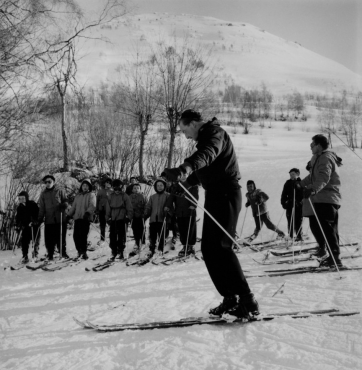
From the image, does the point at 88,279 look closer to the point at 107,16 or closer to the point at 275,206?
the point at 107,16

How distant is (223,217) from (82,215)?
4576mm

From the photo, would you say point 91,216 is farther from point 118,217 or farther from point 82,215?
point 118,217

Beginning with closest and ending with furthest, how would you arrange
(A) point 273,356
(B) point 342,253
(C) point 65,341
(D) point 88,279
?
1. (A) point 273,356
2. (C) point 65,341
3. (D) point 88,279
4. (B) point 342,253

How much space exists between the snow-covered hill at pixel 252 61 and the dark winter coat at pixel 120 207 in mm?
31644

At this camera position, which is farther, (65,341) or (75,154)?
(75,154)

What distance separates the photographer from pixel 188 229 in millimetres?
6723

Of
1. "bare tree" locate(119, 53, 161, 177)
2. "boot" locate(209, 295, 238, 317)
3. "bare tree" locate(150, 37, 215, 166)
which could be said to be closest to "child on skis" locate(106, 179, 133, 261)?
"boot" locate(209, 295, 238, 317)

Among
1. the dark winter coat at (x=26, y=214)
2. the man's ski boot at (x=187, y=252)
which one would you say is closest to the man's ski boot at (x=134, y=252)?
the man's ski boot at (x=187, y=252)

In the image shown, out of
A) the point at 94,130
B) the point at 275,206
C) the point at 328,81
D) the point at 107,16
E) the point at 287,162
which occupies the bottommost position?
the point at 275,206

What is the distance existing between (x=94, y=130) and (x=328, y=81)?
202ft

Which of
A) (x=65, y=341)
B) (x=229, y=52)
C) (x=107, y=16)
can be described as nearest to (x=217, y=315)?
(x=65, y=341)

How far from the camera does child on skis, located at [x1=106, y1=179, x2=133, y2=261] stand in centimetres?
674

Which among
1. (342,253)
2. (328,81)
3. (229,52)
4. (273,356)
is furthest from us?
(229,52)

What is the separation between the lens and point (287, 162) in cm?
1673
